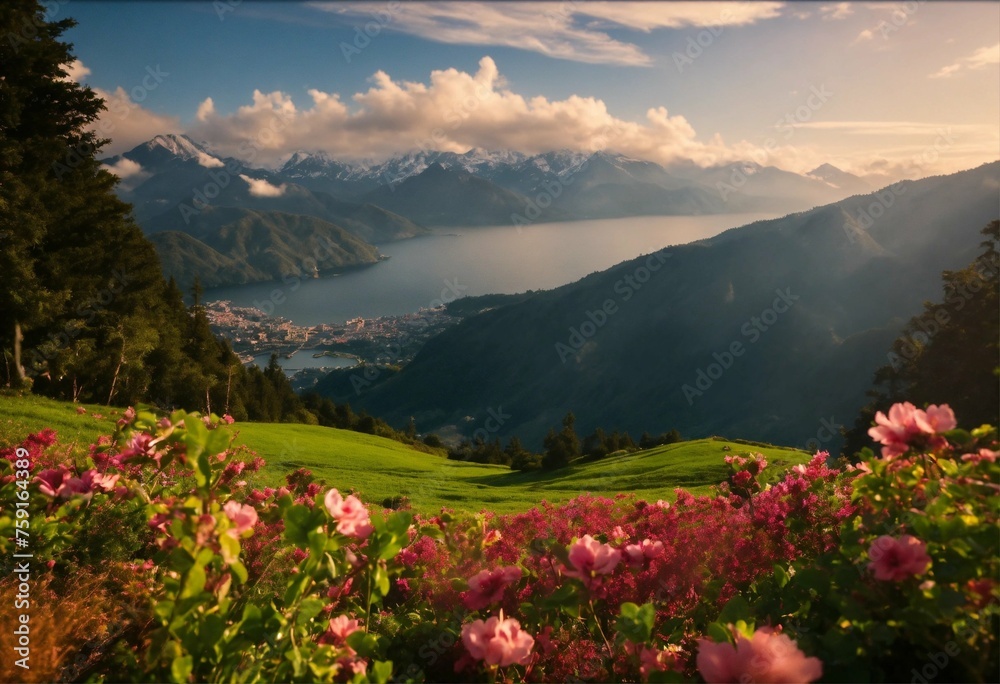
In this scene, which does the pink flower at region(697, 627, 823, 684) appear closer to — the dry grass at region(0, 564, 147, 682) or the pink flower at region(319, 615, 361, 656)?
the pink flower at region(319, 615, 361, 656)

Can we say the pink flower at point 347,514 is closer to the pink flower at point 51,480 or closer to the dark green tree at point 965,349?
the pink flower at point 51,480

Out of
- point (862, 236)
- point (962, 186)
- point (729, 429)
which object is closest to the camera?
point (729, 429)

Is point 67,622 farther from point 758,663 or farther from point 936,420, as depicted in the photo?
point 936,420

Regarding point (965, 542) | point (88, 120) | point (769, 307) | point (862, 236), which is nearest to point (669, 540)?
point (965, 542)

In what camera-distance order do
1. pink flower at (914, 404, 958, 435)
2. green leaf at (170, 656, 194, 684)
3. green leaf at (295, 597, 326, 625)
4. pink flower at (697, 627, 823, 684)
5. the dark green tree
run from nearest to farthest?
pink flower at (697, 627, 823, 684) → green leaf at (170, 656, 194, 684) → green leaf at (295, 597, 326, 625) → pink flower at (914, 404, 958, 435) → the dark green tree

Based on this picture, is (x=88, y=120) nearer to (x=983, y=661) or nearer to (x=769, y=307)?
(x=983, y=661)

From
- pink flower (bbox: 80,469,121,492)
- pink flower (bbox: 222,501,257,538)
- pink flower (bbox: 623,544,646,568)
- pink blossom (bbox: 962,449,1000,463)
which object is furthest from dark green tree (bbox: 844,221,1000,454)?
pink flower (bbox: 80,469,121,492)
